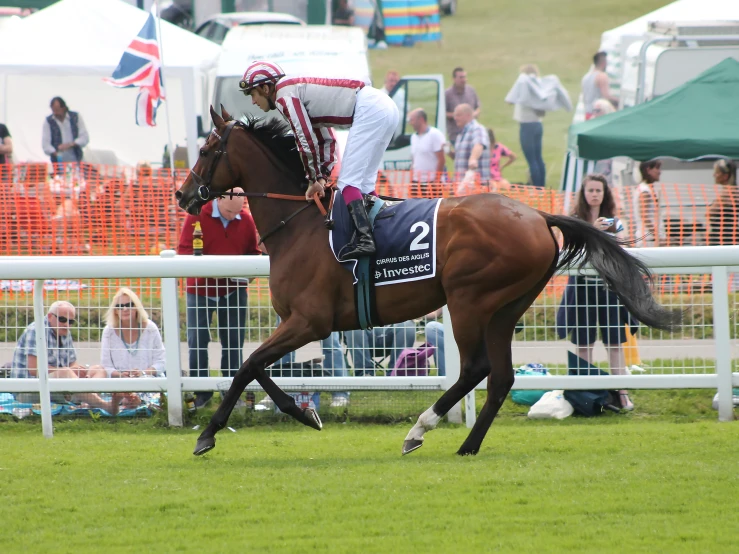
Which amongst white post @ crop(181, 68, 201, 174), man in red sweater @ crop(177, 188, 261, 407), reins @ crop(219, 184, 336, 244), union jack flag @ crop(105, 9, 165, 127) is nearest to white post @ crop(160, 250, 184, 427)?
man in red sweater @ crop(177, 188, 261, 407)

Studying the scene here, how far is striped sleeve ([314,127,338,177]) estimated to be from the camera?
6.15 metres

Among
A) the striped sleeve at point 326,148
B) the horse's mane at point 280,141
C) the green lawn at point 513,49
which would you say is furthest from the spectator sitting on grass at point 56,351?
the green lawn at point 513,49

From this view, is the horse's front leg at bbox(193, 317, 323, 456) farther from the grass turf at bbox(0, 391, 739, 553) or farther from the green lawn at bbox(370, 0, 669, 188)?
the green lawn at bbox(370, 0, 669, 188)

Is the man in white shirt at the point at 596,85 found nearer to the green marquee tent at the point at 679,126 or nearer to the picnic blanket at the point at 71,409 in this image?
the green marquee tent at the point at 679,126

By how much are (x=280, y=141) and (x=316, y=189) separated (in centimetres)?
42

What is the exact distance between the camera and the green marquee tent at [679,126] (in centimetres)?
1145

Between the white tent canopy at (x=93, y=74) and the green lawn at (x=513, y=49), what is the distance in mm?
8283

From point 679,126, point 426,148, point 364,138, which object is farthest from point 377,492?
point 426,148

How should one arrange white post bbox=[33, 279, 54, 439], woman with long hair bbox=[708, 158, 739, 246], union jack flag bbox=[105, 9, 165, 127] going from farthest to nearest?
union jack flag bbox=[105, 9, 165, 127]
woman with long hair bbox=[708, 158, 739, 246]
white post bbox=[33, 279, 54, 439]

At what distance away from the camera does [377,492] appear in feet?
16.6

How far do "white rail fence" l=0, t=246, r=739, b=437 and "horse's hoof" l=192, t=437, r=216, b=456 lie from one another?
1.01m

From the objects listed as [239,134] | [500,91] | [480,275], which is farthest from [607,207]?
[500,91]

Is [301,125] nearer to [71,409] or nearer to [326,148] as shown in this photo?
[326,148]

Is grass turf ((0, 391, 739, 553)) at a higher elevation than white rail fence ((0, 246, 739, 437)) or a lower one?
lower
